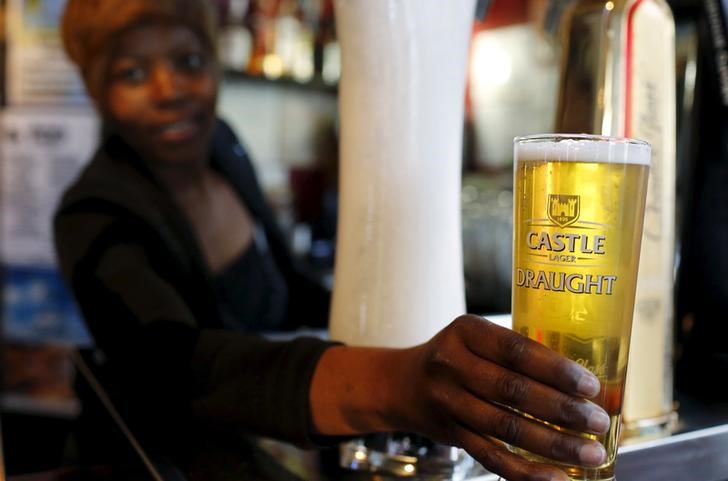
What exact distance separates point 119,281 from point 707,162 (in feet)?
2.05

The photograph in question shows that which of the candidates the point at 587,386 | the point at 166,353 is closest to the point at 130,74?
the point at 166,353

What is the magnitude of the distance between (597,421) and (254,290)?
101cm

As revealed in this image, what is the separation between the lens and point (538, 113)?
339 cm

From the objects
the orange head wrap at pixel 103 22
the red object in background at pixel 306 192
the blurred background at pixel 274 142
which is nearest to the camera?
the orange head wrap at pixel 103 22

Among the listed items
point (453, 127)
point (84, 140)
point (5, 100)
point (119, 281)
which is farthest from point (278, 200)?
point (453, 127)

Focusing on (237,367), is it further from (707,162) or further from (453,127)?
(707,162)

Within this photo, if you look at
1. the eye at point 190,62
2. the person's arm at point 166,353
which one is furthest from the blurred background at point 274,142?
the eye at point 190,62

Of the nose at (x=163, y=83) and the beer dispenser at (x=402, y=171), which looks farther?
the nose at (x=163, y=83)

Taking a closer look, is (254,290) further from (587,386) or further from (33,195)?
(33,195)

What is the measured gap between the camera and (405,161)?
0.56 metres

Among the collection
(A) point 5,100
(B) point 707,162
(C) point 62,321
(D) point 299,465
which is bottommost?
(C) point 62,321

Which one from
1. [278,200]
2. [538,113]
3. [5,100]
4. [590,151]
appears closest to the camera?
[590,151]

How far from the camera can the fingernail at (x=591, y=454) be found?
1.18 feet

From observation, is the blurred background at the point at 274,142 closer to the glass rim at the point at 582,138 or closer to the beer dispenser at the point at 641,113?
the beer dispenser at the point at 641,113
